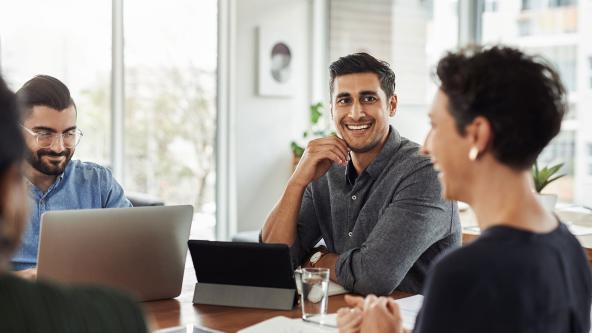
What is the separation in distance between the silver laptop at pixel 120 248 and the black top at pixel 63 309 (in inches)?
42.2

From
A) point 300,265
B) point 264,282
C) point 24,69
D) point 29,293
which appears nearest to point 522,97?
point 29,293

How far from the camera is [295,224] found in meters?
2.70

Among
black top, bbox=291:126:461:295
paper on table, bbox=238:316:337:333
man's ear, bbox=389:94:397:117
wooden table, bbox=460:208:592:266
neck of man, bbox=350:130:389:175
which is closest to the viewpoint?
paper on table, bbox=238:316:337:333

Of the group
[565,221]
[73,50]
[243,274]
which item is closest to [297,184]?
[243,274]

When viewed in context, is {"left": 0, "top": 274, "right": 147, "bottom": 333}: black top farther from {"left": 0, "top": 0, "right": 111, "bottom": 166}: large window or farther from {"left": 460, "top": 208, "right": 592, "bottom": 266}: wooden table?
{"left": 0, "top": 0, "right": 111, "bottom": 166}: large window

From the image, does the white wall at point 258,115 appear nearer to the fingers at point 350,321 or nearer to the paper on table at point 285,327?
the paper on table at point 285,327

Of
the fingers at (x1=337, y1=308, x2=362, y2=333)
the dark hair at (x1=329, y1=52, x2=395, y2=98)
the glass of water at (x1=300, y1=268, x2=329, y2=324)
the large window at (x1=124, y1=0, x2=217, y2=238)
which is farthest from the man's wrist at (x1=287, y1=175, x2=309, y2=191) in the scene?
the large window at (x1=124, y1=0, x2=217, y2=238)

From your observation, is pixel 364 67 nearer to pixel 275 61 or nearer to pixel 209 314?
pixel 209 314

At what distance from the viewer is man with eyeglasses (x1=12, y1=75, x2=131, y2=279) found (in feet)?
8.71

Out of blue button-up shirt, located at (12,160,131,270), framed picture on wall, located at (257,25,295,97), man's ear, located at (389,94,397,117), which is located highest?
framed picture on wall, located at (257,25,295,97)

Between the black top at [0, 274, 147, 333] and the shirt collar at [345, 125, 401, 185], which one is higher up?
the shirt collar at [345, 125, 401, 185]

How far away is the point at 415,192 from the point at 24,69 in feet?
10.4

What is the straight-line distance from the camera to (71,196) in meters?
2.81

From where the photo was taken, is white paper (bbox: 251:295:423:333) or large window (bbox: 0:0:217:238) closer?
white paper (bbox: 251:295:423:333)
